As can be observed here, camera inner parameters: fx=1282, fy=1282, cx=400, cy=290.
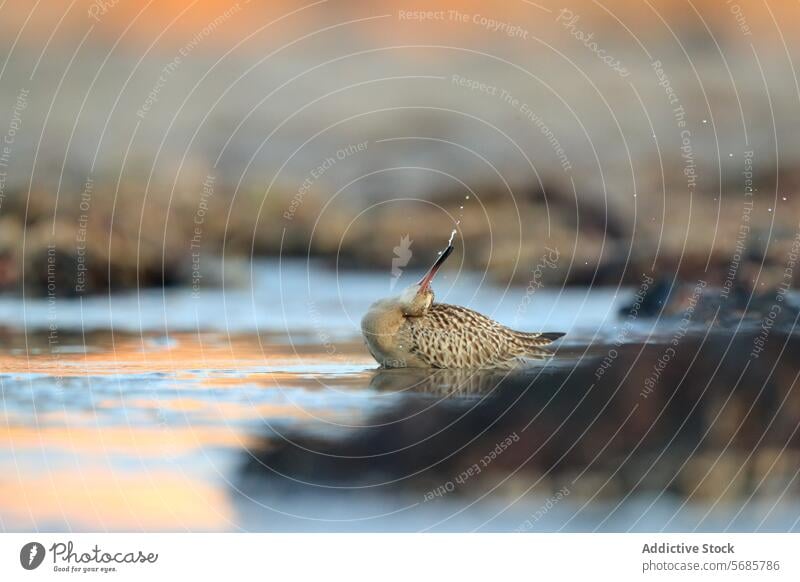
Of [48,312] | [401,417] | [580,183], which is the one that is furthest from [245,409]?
[580,183]

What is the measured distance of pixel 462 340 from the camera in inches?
141

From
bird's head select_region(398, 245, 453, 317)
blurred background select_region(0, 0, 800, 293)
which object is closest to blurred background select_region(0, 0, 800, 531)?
blurred background select_region(0, 0, 800, 293)

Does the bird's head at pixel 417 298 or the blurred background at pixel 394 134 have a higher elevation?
the blurred background at pixel 394 134

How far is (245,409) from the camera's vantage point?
11.6ft

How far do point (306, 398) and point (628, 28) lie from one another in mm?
1401

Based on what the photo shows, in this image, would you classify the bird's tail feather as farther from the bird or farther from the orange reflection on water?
the orange reflection on water

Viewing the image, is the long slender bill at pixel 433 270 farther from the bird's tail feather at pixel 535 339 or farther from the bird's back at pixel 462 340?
the bird's tail feather at pixel 535 339

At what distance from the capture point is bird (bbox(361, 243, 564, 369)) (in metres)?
3.55

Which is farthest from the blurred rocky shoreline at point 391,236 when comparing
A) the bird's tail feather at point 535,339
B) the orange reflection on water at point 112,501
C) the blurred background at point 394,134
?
the orange reflection on water at point 112,501

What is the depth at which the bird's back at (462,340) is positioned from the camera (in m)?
3.54

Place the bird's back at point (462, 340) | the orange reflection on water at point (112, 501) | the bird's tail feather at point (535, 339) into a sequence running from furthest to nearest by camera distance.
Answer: the bird's tail feather at point (535, 339) < the bird's back at point (462, 340) < the orange reflection on water at point (112, 501)

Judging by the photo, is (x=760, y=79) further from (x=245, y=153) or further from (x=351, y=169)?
(x=245, y=153)

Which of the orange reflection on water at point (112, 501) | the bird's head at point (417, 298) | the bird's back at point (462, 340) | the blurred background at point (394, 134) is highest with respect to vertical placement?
the blurred background at point (394, 134)

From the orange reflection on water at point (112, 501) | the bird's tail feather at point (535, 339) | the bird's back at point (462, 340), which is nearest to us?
the orange reflection on water at point (112, 501)
